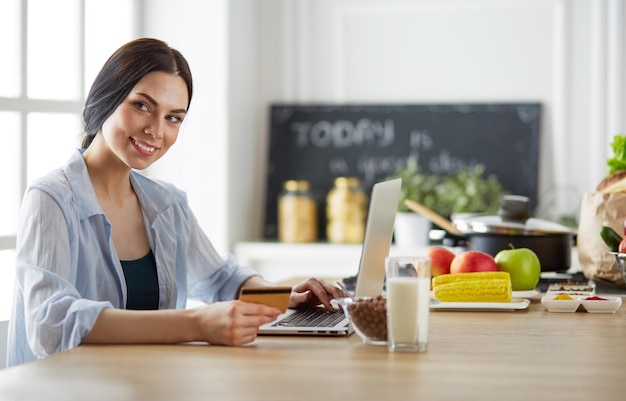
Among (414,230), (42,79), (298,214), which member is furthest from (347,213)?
(42,79)

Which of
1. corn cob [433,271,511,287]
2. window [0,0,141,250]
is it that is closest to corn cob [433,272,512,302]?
corn cob [433,271,511,287]

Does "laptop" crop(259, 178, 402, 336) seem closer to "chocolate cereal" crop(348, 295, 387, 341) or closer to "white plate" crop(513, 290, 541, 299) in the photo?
"chocolate cereal" crop(348, 295, 387, 341)

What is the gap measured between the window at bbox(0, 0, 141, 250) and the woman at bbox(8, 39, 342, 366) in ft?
2.28

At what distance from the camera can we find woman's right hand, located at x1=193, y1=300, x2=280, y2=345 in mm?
1557

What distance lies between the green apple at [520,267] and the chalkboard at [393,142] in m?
1.90

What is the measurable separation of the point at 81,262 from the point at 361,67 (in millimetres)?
2628

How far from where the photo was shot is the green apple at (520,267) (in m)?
2.26

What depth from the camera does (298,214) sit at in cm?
422

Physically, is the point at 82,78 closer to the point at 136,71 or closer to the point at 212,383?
the point at 136,71

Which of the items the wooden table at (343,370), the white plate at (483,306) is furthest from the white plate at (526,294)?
the wooden table at (343,370)

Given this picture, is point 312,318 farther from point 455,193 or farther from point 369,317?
point 455,193

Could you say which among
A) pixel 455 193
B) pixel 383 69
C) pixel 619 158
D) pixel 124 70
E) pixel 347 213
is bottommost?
pixel 347 213

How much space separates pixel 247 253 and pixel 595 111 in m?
1.70

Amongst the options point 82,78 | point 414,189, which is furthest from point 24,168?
point 414,189
